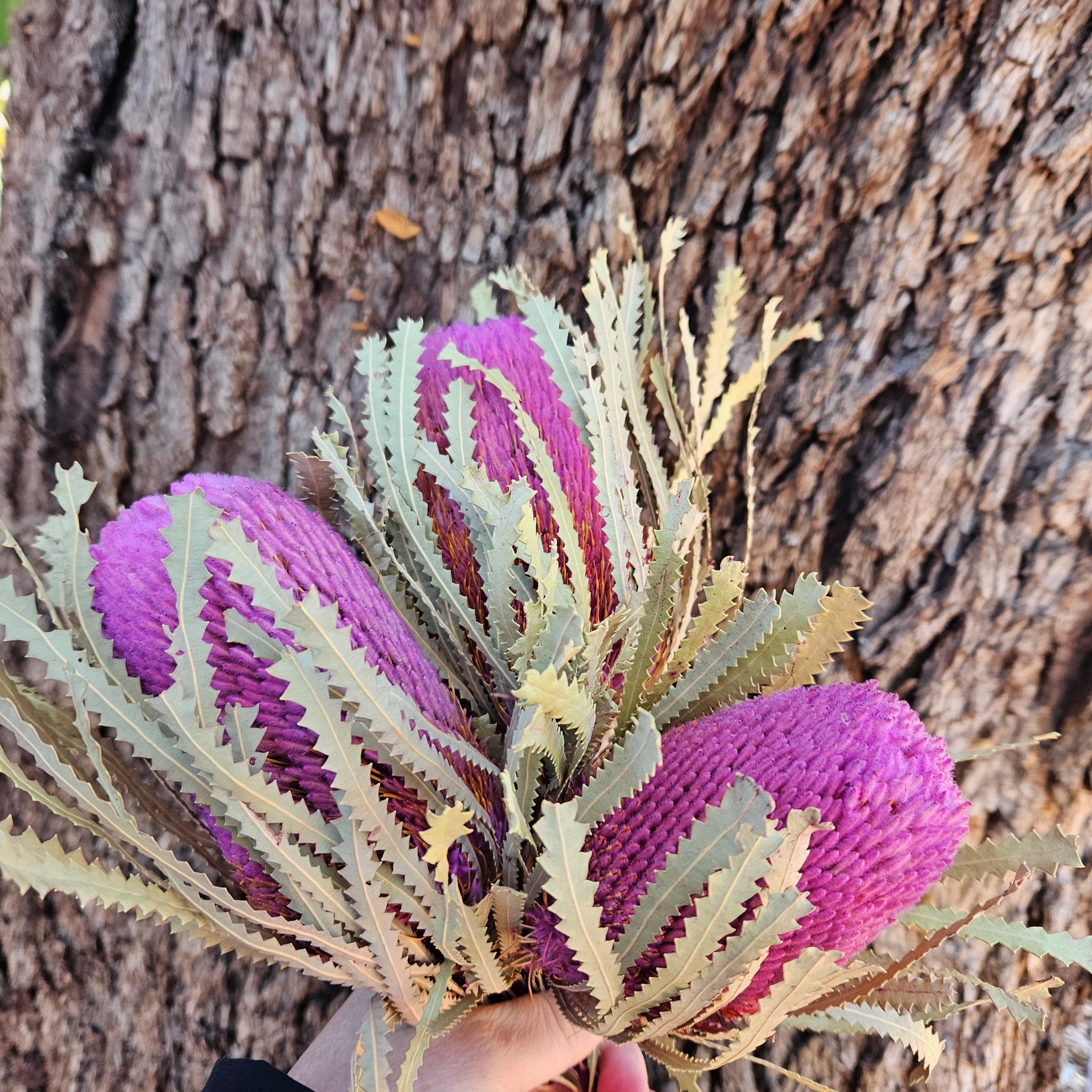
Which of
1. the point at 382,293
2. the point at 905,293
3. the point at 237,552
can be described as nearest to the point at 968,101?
the point at 905,293

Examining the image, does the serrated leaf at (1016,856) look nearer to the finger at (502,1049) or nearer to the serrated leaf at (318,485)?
the finger at (502,1049)

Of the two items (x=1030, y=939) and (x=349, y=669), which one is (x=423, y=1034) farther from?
(x=1030, y=939)

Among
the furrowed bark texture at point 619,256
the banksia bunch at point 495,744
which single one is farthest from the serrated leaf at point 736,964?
the furrowed bark texture at point 619,256

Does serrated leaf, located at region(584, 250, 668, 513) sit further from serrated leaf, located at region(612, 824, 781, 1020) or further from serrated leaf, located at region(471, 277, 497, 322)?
serrated leaf, located at region(612, 824, 781, 1020)

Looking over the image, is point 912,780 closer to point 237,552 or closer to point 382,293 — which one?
point 237,552

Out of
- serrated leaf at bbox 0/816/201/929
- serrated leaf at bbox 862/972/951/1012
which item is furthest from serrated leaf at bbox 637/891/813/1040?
serrated leaf at bbox 0/816/201/929

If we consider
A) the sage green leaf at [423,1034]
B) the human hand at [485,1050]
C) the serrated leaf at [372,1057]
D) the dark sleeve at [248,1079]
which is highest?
the sage green leaf at [423,1034]

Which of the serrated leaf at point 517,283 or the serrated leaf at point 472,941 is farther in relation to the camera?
the serrated leaf at point 517,283

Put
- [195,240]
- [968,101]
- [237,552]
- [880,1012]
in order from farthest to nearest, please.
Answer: [195,240] → [968,101] → [880,1012] → [237,552]
